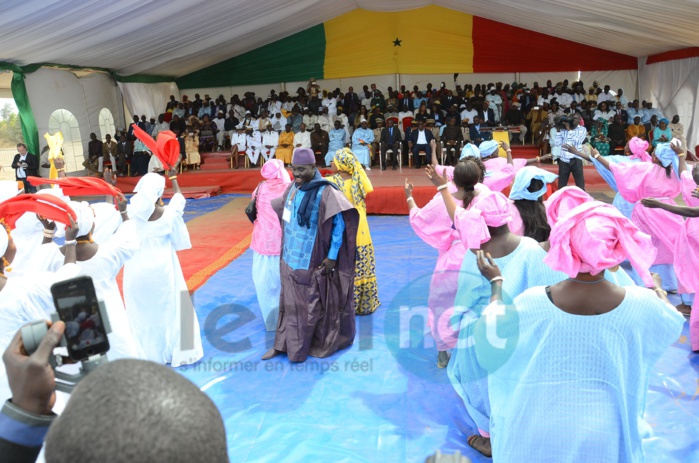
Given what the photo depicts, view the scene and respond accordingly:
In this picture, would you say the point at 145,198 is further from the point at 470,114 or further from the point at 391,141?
the point at 470,114

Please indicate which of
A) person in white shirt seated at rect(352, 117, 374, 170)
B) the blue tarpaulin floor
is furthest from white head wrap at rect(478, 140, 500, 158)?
person in white shirt seated at rect(352, 117, 374, 170)

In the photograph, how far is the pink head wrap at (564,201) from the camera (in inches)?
127

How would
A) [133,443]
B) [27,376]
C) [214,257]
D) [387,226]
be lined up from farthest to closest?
[387,226], [214,257], [27,376], [133,443]

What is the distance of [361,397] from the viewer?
4020 millimetres

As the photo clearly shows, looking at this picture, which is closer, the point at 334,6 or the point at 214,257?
the point at 214,257

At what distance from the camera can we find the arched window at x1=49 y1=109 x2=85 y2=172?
1421 centimetres

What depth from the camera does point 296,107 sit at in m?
15.6

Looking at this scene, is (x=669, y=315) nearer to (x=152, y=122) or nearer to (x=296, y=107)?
(x=296, y=107)

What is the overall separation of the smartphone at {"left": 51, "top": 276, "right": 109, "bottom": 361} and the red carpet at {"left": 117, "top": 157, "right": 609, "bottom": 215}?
913 centimetres

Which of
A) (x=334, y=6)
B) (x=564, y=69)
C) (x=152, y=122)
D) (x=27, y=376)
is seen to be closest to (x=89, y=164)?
(x=152, y=122)

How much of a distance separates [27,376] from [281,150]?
45.6 feet

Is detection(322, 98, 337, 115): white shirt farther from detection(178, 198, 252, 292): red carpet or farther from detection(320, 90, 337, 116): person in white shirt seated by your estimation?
detection(178, 198, 252, 292): red carpet

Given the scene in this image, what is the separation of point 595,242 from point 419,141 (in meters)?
12.0

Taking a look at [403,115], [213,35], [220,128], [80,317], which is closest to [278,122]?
[220,128]
